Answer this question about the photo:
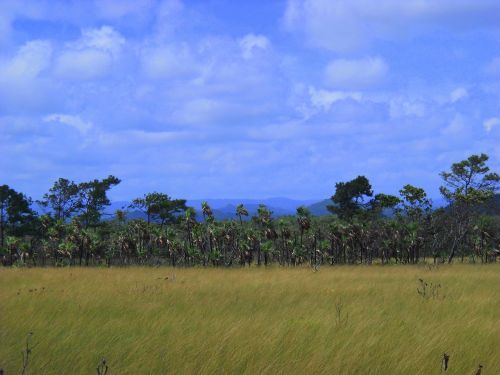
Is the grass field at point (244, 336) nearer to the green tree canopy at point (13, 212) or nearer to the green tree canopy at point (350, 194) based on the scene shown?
the green tree canopy at point (13, 212)

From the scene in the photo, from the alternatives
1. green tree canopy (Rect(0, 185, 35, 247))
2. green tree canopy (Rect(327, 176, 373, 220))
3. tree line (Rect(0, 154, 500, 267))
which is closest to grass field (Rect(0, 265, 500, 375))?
tree line (Rect(0, 154, 500, 267))

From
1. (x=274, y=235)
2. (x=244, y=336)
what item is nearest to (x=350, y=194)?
(x=274, y=235)

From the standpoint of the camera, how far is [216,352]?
7.56 meters

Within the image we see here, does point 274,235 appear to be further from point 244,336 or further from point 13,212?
point 244,336

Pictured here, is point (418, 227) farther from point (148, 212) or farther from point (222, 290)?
point (222, 290)

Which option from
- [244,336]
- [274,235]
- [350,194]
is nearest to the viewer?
[244,336]

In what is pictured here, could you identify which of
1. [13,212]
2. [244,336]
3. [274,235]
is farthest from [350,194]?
[244,336]

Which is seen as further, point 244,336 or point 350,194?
point 350,194

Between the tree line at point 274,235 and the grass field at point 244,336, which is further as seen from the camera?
the tree line at point 274,235

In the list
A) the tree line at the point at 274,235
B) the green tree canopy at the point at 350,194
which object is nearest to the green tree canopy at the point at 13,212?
the tree line at the point at 274,235

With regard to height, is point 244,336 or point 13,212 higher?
point 13,212

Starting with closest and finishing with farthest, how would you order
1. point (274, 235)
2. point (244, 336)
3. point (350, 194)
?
point (244, 336), point (274, 235), point (350, 194)

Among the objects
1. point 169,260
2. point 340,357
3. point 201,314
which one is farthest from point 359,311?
point 169,260

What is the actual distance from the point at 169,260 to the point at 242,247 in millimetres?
12051
